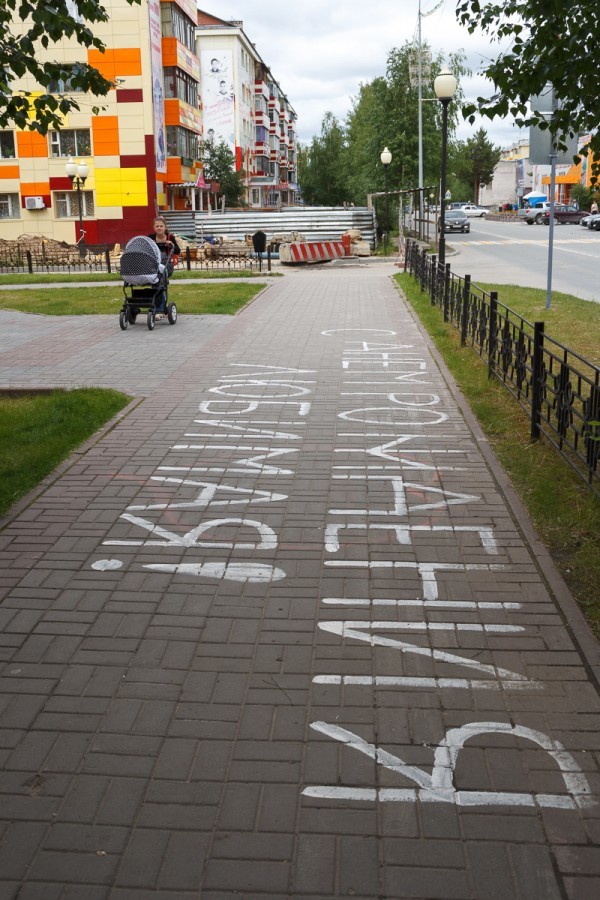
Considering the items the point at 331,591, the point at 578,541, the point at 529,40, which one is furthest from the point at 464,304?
the point at 331,591

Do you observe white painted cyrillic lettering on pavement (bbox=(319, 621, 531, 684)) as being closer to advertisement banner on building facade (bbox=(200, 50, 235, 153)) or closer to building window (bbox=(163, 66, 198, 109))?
building window (bbox=(163, 66, 198, 109))

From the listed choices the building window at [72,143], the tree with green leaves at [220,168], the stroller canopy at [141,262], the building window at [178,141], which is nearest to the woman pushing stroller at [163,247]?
the stroller canopy at [141,262]

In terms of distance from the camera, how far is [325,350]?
45.2 ft

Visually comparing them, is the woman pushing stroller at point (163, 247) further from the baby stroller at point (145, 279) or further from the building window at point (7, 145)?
the building window at point (7, 145)

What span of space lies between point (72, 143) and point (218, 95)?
3014 cm

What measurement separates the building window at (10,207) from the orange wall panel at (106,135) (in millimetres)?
4957

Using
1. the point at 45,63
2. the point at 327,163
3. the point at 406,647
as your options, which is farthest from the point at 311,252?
the point at 327,163

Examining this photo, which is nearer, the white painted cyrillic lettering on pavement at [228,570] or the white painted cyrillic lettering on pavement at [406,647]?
the white painted cyrillic lettering on pavement at [406,647]

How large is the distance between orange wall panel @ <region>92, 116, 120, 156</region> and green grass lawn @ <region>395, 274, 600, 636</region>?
113 ft

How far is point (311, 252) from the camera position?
34.9 m

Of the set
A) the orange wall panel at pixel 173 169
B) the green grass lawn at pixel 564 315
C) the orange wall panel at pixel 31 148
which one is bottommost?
the green grass lawn at pixel 564 315

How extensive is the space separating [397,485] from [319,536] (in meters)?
1.31

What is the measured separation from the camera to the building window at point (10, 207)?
46.8m

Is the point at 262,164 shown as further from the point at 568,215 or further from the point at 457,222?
the point at 457,222
